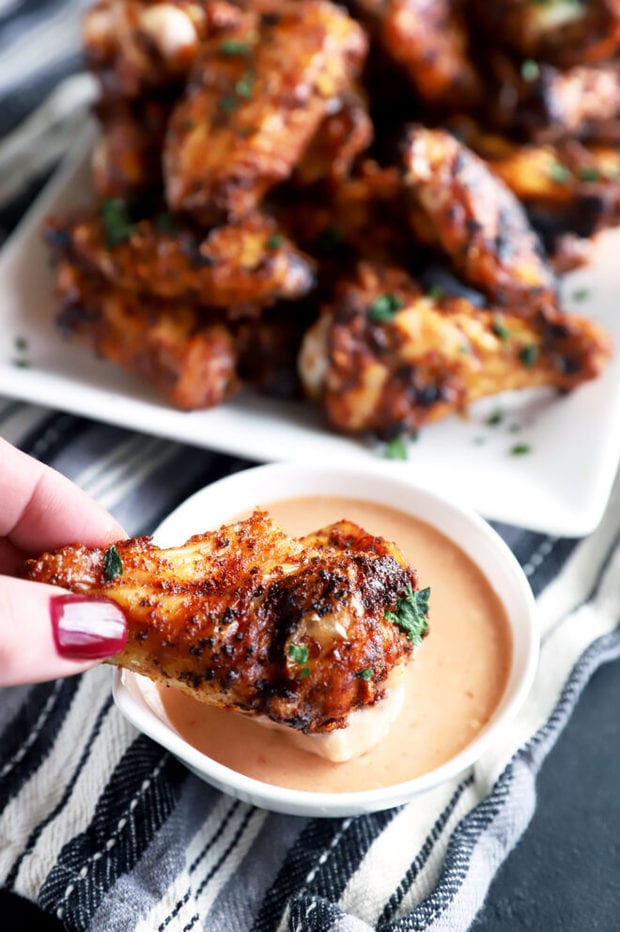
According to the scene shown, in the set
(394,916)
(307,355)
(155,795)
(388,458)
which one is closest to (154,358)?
(307,355)

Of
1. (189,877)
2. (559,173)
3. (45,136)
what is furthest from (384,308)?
(45,136)

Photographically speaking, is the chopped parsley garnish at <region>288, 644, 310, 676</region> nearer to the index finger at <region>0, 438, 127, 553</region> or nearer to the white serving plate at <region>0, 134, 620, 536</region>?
the index finger at <region>0, 438, 127, 553</region>

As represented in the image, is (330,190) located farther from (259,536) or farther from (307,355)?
(259,536)

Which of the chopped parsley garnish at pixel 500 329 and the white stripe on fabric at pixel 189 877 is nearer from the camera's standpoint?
the white stripe on fabric at pixel 189 877

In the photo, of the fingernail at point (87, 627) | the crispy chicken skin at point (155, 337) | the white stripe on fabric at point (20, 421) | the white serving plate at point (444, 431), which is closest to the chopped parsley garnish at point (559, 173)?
the white serving plate at point (444, 431)

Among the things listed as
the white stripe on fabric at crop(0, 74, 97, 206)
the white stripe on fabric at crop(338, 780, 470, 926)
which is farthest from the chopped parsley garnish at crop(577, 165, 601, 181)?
the white stripe on fabric at crop(338, 780, 470, 926)

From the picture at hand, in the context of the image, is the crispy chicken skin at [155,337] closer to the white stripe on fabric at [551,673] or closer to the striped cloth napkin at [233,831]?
the striped cloth napkin at [233,831]

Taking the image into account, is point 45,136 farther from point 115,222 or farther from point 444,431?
point 444,431
